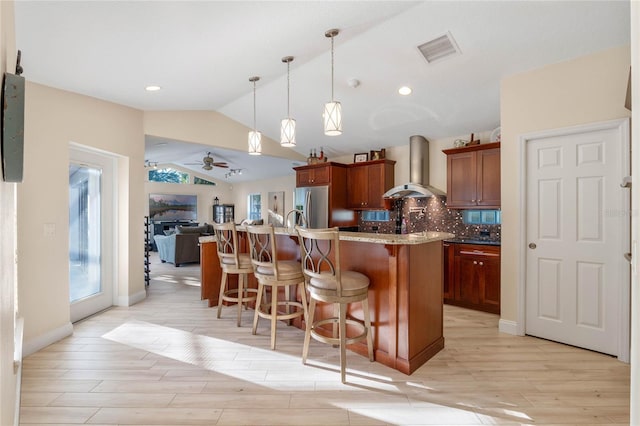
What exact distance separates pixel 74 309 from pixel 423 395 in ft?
12.5

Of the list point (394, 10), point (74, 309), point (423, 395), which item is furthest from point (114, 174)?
point (423, 395)

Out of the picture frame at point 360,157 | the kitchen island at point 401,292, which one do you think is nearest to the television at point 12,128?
the kitchen island at point 401,292

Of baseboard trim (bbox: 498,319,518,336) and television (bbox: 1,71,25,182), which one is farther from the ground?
television (bbox: 1,71,25,182)

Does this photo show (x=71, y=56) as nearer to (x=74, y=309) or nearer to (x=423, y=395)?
(x=74, y=309)

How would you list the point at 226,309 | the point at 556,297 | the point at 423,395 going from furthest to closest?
the point at 226,309
the point at 556,297
the point at 423,395

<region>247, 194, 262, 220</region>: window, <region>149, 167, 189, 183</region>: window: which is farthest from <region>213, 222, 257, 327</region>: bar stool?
<region>149, 167, 189, 183</region>: window

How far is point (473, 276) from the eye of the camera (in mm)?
4344

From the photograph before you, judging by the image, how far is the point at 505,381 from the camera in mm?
2471

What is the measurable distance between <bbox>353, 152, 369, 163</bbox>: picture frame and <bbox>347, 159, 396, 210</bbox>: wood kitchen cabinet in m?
0.16

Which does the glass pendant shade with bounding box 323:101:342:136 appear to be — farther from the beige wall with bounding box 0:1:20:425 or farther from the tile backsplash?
the tile backsplash

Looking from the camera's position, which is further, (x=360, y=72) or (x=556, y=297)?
(x=360, y=72)

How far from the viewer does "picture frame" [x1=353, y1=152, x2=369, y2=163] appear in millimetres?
6211

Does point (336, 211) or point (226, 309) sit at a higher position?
point (336, 211)

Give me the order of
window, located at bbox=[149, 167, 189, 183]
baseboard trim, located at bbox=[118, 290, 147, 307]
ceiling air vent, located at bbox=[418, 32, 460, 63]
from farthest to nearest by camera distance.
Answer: window, located at bbox=[149, 167, 189, 183], baseboard trim, located at bbox=[118, 290, 147, 307], ceiling air vent, located at bbox=[418, 32, 460, 63]
